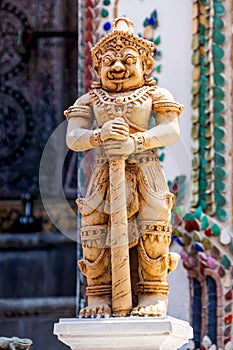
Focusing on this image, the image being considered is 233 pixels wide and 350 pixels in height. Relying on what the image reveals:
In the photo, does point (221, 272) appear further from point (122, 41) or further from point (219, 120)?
point (122, 41)

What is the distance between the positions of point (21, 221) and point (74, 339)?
504 centimetres

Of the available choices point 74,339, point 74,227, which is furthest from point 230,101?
point 74,339

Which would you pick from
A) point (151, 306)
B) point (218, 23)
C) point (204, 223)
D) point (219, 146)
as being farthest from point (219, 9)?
point (151, 306)

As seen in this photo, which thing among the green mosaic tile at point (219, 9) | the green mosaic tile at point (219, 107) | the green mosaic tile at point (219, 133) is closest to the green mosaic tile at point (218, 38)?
the green mosaic tile at point (219, 9)

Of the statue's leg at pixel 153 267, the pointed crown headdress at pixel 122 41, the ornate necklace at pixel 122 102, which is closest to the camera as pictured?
the statue's leg at pixel 153 267

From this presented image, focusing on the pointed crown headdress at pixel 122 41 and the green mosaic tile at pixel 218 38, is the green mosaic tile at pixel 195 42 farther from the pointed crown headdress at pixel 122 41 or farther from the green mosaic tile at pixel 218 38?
the pointed crown headdress at pixel 122 41

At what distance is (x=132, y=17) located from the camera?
8312 mm

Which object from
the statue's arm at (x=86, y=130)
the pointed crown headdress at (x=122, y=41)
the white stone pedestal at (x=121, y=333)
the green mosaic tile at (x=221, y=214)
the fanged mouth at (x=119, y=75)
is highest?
the pointed crown headdress at (x=122, y=41)

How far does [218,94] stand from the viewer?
25.6ft

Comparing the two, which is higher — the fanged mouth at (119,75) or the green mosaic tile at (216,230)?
the fanged mouth at (119,75)

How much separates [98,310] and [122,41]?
4.40 ft

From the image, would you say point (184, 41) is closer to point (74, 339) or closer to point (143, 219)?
point (143, 219)

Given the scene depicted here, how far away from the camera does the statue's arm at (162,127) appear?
550 centimetres

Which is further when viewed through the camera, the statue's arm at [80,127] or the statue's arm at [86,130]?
the statue's arm at [80,127]
